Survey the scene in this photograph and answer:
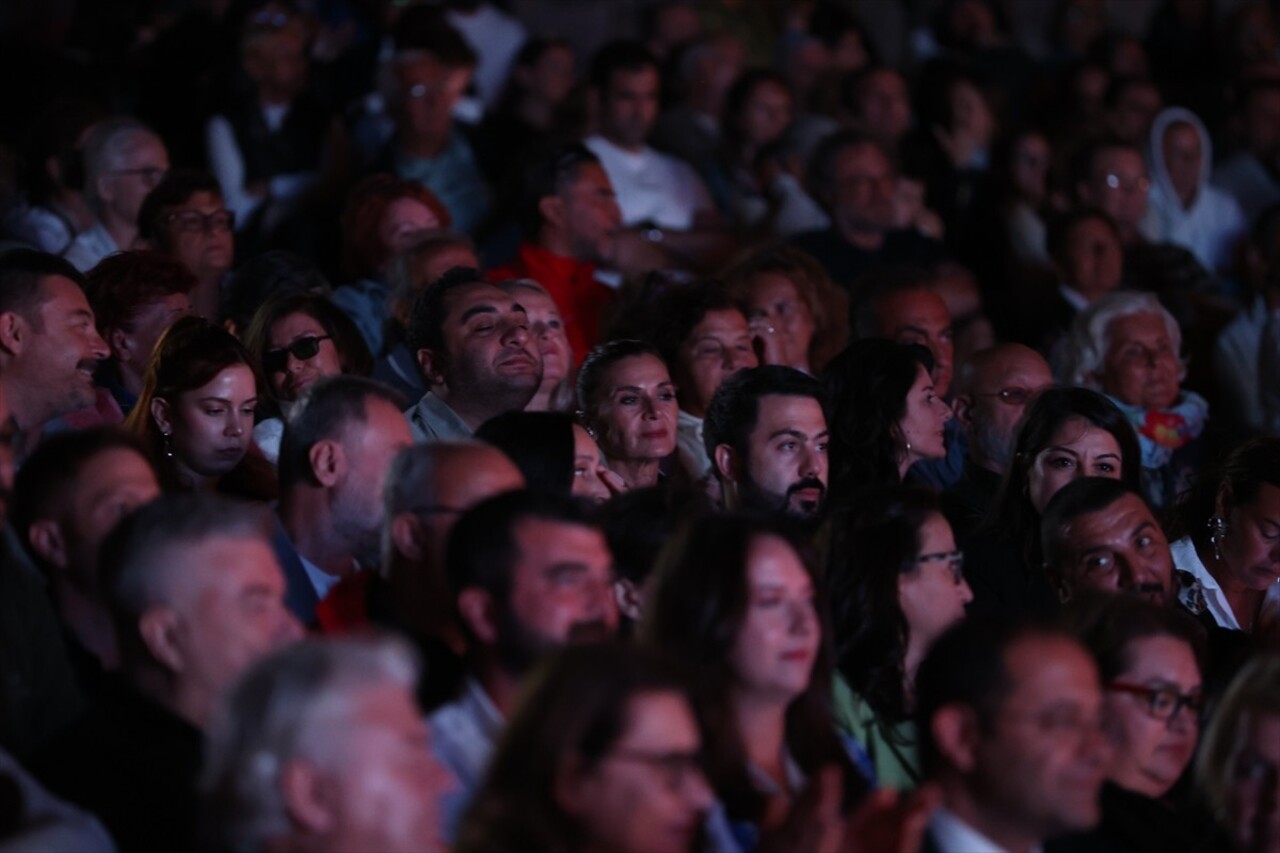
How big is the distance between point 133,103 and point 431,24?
4.38 feet

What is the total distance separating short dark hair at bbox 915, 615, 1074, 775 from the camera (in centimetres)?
317

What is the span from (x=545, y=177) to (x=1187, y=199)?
3499 mm

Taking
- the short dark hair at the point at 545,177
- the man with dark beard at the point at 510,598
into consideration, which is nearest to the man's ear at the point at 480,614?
the man with dark beard at the point at 510,598

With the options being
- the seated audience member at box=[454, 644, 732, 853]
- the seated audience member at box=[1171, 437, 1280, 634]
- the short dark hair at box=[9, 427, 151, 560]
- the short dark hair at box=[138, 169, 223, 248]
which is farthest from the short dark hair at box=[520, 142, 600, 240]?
the seated audience member at box=[454, 644, 732, 853]

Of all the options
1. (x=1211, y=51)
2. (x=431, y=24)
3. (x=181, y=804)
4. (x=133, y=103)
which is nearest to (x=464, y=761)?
(x=181, y=804)

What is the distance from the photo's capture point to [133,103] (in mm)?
8102

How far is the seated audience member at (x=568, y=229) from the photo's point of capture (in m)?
6.66

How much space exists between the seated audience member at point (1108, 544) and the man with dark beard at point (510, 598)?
1638mm

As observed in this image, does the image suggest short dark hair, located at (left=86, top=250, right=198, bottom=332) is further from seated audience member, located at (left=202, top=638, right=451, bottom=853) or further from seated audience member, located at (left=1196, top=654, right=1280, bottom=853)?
seated audience member, located at (left=1196, top=654, right=1280, bottom=853)

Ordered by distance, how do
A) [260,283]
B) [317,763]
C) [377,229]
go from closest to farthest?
[317,763] < [260,283] < [377,229]

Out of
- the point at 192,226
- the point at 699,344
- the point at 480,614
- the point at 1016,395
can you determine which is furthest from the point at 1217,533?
the point at 192,226

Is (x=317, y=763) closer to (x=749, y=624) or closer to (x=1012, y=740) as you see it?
(x=749, y=624)

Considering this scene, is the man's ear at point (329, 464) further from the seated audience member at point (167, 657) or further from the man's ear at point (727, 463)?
the man's ear at point (727, 463)

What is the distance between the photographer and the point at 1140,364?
21.6 feet
